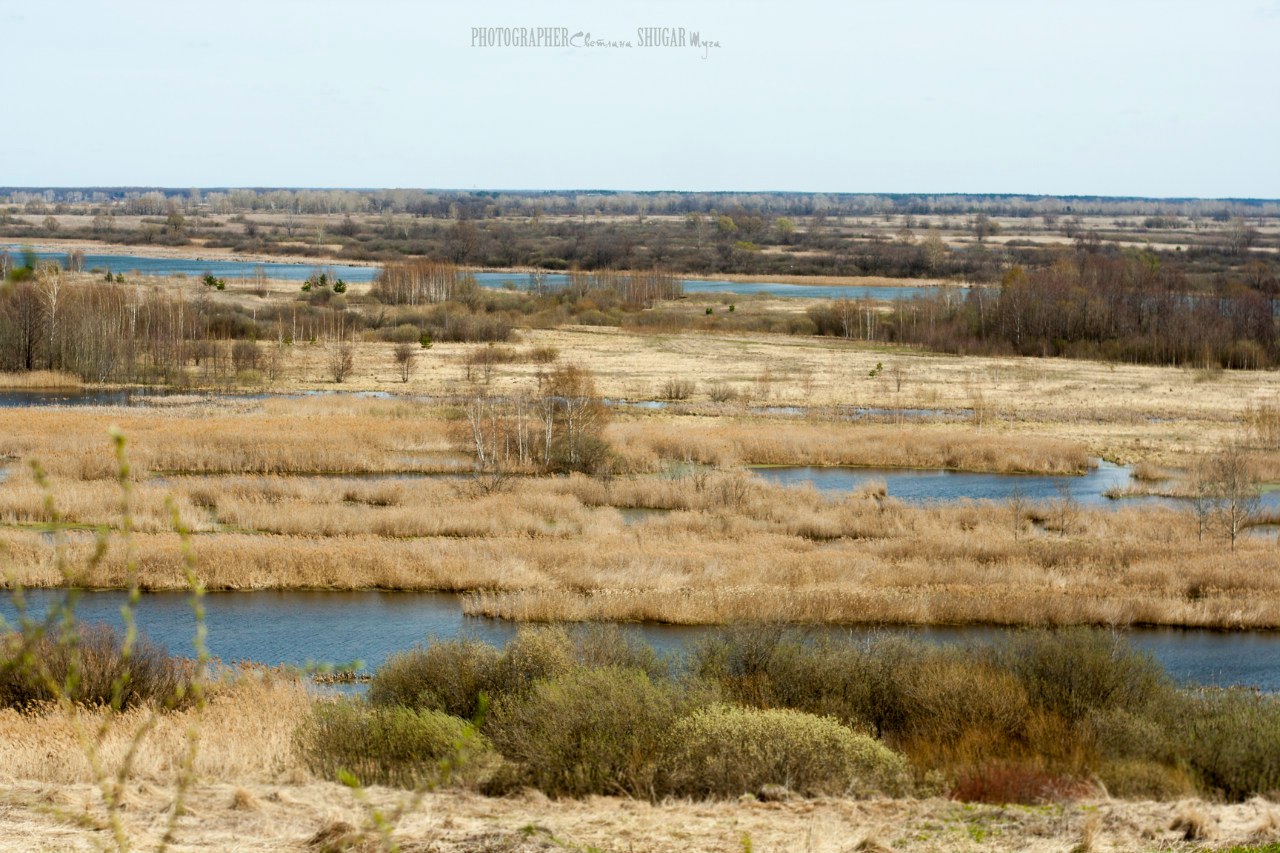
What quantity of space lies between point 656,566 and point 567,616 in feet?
11.3

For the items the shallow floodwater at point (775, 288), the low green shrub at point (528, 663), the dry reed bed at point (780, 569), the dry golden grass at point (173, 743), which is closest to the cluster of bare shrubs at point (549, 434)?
the dry reed bed at point (780, 569)

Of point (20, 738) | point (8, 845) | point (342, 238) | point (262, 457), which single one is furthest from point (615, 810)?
point (342, 238)

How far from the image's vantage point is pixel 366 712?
48.2ft

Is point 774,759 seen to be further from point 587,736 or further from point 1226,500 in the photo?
point 1226,500

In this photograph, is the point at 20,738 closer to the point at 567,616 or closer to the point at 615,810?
the point at 615,810

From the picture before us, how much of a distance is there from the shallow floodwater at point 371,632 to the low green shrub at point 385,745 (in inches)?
267

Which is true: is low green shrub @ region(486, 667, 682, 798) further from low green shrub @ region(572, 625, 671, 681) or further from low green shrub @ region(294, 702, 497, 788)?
low green shrub @ region(572, 625, 671, 681)

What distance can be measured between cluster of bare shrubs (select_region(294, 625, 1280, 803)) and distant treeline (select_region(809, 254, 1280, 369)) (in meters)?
58.7

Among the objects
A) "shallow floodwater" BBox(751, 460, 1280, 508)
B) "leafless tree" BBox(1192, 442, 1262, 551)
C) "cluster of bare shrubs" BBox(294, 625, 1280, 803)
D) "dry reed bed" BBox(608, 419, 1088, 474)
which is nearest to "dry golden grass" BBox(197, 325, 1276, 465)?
"dry reed bed" BBox(608, 419, 1088, 474)

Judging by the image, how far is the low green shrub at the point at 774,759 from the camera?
506 inches

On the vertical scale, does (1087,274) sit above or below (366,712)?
above

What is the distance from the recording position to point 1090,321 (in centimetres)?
7675

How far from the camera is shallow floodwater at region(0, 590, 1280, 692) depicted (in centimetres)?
2183

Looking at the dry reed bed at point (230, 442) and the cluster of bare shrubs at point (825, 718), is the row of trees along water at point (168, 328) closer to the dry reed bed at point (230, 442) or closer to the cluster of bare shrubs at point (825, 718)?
the dry reed bed at point (230, 442)
